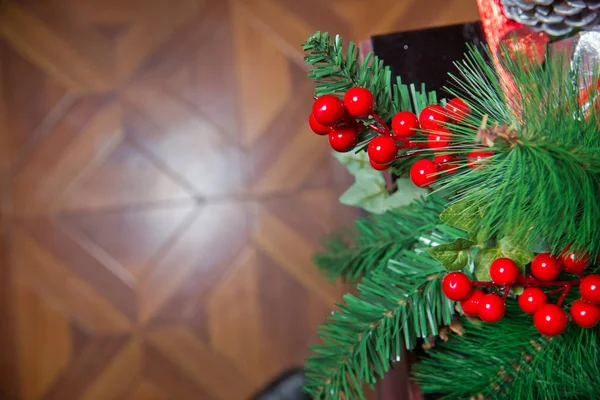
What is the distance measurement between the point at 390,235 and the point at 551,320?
10 cm

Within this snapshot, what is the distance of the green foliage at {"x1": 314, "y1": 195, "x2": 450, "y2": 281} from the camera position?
26cm

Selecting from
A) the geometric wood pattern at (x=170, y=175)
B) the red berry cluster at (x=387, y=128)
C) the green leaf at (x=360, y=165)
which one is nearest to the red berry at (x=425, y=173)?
the red berry cluster at (x=387, y=128)

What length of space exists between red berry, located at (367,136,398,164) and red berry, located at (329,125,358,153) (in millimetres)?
11

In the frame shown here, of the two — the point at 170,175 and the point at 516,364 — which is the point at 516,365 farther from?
the point at 170,175

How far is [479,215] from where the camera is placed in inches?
8.2

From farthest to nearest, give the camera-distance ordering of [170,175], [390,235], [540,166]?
1. [170,175]
2. [390,235]
3. [540,166]

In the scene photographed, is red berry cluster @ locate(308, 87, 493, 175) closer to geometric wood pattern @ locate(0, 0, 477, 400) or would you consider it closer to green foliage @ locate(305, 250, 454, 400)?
green foliage @ locate(305, 250, 454, 400)

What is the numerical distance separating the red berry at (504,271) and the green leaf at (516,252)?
13 mm

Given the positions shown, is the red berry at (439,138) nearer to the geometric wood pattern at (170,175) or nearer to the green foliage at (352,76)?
the green foliage at (352,76)

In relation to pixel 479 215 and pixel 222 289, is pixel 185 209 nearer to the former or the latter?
pixel 222 289

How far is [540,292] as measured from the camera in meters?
0.22

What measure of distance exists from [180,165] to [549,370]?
0.85 meters

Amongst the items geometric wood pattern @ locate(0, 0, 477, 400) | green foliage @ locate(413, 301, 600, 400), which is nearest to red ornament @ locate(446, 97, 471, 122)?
green foliage @ locate(413, 301, 600, 400)

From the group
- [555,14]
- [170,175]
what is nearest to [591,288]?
[555,14]
